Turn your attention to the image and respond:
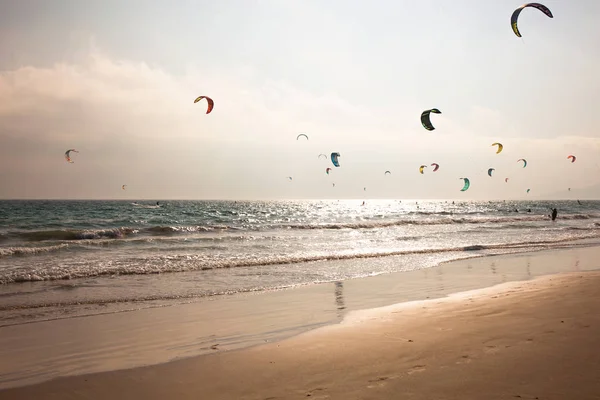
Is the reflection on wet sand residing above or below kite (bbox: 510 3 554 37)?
below

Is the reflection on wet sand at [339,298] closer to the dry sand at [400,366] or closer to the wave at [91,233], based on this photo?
the dry sand at [400,366]

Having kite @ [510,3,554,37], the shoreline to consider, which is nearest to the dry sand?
the shoreline

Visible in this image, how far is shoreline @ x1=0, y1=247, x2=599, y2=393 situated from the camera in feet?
19.4

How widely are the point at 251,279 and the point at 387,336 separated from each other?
7.20 m

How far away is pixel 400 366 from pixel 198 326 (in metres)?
3.96

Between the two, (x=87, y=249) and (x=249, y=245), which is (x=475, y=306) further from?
(x=87, y=249)

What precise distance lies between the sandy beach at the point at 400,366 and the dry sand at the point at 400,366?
0.01m

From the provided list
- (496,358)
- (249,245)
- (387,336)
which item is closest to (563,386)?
(496,358)

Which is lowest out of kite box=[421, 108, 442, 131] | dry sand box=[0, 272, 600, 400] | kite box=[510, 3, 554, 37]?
dry sand box=[0, 272, 600, 400]

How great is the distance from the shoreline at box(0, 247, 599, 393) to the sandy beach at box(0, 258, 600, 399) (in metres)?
0.46

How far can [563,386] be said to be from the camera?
4.08 meters

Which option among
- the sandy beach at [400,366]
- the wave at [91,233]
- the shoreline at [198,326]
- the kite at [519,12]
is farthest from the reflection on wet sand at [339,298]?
the wave at [91,233]

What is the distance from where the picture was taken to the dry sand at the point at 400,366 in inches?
167

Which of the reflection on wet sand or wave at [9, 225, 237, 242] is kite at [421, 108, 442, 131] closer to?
the reflection on wet sand
